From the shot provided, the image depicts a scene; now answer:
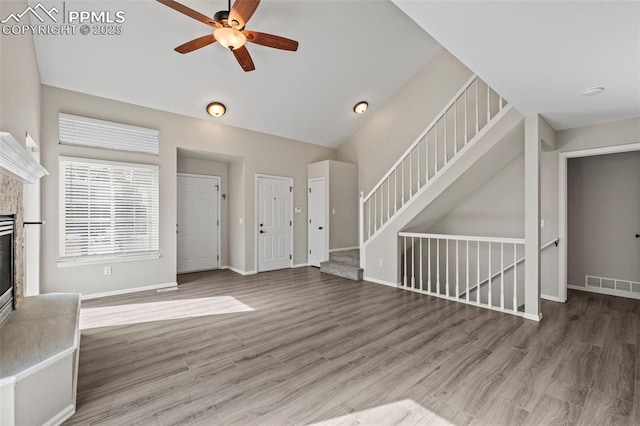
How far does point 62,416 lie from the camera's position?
181 cm

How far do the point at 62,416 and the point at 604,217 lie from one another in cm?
676

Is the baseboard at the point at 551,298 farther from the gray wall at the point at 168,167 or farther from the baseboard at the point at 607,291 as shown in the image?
the gray wall at the point at 168,167

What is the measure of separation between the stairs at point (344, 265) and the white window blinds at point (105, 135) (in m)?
3.77

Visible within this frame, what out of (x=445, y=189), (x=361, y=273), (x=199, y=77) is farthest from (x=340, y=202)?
(x=199, y=77)

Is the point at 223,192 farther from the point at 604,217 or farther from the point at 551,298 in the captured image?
the point at 604,217

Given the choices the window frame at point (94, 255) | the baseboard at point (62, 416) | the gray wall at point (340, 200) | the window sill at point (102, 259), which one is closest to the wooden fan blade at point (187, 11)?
the window frame at point (94, 255)

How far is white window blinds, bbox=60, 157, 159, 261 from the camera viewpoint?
13.9 feet

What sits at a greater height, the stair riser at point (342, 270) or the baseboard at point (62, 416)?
the stair riser at point (342, 270)

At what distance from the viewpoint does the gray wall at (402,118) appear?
5734 mm

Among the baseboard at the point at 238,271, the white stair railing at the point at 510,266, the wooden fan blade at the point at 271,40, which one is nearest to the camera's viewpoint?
the wooden fan blade at the point at 271,40

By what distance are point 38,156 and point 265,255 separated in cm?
389

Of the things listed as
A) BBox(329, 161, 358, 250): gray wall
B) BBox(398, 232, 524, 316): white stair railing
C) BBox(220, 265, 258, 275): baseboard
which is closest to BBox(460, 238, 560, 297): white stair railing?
BBox(398, 232, 524, 316): white stair railing

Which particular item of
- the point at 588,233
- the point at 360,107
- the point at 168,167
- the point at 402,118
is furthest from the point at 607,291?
the point at 168,167

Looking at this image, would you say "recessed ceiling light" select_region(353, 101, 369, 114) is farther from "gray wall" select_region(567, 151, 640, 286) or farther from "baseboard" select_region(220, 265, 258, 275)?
"baseboard" select_region(220, 265, 258, 275)
